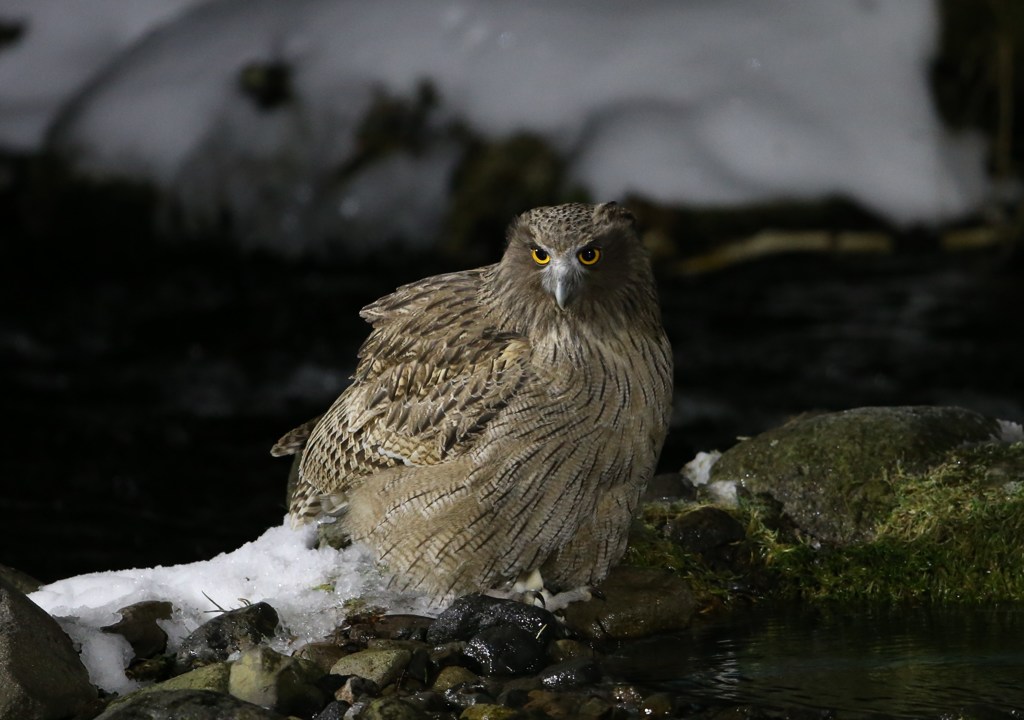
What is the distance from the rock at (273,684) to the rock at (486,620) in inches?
26.1

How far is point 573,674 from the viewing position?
5.06m

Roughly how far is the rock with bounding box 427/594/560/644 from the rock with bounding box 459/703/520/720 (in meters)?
0.62

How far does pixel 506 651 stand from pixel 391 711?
0.70 m

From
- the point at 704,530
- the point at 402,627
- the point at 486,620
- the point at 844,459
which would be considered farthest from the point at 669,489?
the point at 402,627

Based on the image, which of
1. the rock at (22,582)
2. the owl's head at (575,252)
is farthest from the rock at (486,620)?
the rock at (22,582)

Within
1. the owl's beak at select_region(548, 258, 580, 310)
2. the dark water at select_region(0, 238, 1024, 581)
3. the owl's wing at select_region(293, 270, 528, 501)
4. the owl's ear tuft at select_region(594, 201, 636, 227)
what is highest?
the owl's ear tuft at select_region(594, 201, 636, 227)

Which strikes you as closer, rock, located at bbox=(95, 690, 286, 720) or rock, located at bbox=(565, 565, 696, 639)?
rock, located at bbox=(95, 690, 286, 720)

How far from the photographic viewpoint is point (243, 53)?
16250 millimetres

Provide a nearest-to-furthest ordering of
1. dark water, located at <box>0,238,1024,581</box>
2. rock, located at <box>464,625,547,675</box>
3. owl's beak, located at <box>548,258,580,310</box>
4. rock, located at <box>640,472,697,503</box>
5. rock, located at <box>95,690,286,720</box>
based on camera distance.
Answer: rock, located at <box>95,690,286,720</box>
rock, located at <box>464,625,547,675</box>
owl's beak, located at <box>548,258,580,310</box>
rock, located at <box>640,472,697,503</box>
dark water, located at <box>0,238,1024,581</box>

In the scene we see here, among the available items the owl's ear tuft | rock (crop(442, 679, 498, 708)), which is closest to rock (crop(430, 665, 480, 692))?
rock (crop(442, 679, 498, 708))

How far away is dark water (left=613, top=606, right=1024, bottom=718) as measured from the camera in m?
4.68

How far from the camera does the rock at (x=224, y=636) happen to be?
5316 millimetres

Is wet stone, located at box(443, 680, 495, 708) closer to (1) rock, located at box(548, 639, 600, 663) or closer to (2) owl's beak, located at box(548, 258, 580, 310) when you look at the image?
(1) rock, located at box(548, 639, 600, 663)

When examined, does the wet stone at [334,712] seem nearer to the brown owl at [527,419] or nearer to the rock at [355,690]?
the rock at [355,690]
